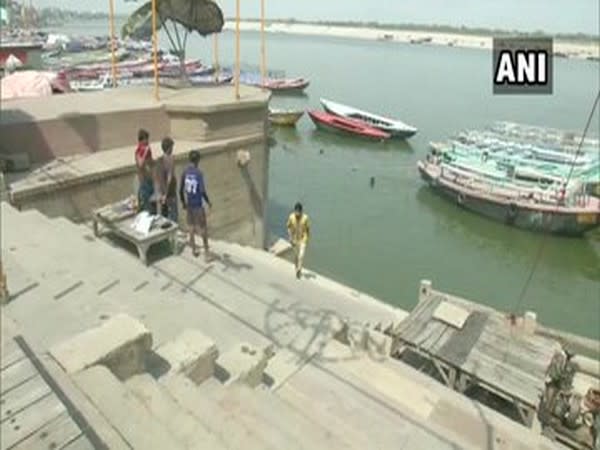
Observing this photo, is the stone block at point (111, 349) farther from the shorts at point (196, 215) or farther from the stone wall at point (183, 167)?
the stone wall at point (183, 167)

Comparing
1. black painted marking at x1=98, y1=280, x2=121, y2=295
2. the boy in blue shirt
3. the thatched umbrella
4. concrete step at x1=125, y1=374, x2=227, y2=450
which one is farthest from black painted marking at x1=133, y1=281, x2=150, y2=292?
the thatched umbrella

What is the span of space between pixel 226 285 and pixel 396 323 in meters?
2.39

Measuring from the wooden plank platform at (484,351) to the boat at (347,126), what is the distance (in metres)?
24.6

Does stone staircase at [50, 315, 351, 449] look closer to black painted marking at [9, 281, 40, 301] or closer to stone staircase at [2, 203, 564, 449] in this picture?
stone staircase at [2, 203, 564, 449]

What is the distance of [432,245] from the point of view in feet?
60.4

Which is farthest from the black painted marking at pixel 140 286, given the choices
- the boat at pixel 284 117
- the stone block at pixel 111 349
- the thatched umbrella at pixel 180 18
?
the boat at pixel 284 117

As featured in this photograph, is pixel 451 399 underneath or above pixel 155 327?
underneath

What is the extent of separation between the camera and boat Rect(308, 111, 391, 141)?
3206 centimetres

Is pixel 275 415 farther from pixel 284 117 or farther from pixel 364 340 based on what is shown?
pixel 284 117

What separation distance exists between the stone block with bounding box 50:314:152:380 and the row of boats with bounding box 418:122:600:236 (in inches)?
606

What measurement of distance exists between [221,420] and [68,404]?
101cm

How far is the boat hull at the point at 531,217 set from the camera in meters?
19.4

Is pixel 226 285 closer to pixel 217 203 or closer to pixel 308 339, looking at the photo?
pixel 308 339

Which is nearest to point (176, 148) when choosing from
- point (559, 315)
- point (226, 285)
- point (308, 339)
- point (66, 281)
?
point (226, 285)
